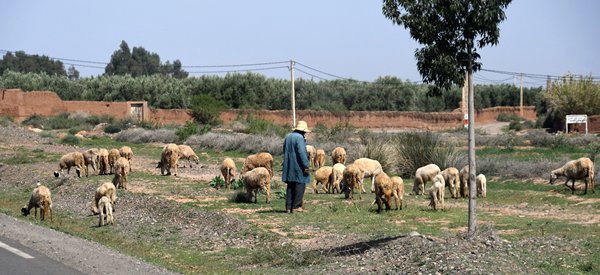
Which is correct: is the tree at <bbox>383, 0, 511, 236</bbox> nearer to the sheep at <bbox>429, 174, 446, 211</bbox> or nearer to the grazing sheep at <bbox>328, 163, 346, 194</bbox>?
the sheep at <bbox>429, 174, 446, 211</bbox>

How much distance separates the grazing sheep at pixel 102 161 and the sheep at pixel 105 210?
9.91 m

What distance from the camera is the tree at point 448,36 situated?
14.0 m

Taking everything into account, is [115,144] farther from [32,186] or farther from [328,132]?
[32,186]

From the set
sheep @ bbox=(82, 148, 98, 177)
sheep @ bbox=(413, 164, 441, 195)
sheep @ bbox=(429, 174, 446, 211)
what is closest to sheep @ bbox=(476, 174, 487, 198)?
sheep @ bbox=(413, 164, 441, 195)

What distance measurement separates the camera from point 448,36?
14242mm

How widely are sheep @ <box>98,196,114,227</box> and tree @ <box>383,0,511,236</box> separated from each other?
878cm

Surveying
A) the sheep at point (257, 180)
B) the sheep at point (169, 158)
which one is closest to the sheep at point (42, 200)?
the sheep at point (257, 180)

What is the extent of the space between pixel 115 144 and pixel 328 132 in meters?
10.6

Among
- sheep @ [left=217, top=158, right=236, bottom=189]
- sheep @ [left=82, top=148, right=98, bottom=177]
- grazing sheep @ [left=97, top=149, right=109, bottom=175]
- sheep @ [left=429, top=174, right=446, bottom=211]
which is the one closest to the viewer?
sheep @ [left=429, top=174, right=446, bottom=211]

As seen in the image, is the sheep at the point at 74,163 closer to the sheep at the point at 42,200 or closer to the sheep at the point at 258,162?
the sheep at the point at 258,162

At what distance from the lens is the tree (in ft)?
45.8

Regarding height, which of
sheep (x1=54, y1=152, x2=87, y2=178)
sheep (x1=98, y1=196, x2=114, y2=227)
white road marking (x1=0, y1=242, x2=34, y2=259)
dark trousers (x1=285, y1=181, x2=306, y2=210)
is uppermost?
sheep (x1=54, y1=152, x2=87, y2=178)

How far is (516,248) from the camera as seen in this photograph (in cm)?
1371

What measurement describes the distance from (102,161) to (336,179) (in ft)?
30.3
